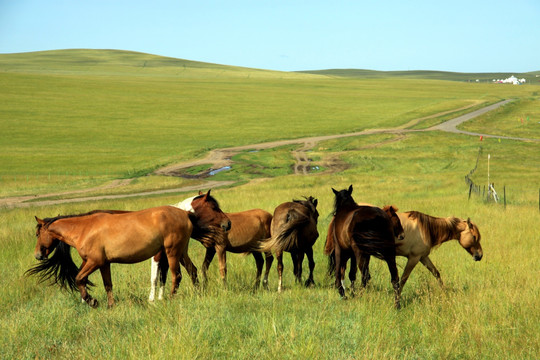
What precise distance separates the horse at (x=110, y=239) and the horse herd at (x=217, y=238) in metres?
0.01

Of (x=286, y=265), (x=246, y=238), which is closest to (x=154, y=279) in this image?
(x=246, y=238)

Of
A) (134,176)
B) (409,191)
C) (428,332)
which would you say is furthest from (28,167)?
(428,332)

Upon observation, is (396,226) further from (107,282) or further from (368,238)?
(107,282)

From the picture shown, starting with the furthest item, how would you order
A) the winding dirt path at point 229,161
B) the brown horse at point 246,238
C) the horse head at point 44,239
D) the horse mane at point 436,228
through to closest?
the winding dirt path at point 229,161 < the brown horse at point 246,238 < the horse mane at point 436,228 < the horse head at point 44,239

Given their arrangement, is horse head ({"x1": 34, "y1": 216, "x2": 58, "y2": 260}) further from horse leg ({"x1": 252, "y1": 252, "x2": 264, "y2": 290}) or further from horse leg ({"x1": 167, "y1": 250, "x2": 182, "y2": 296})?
horse leg ({"x1": 252, "y1": 252, "x2": 264, "y2": 290})

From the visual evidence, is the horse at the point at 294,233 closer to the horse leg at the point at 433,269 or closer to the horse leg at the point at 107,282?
the horse leg at the point at 433,269

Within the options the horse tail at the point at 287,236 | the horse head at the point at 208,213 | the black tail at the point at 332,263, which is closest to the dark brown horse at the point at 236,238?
the horse head at the point at 208,213

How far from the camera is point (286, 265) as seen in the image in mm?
11758

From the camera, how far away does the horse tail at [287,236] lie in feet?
31.5

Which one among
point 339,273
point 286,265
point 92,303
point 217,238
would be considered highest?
point 217,238

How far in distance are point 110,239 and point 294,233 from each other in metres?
3.37

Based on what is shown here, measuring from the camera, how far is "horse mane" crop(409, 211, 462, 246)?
9.08 metres

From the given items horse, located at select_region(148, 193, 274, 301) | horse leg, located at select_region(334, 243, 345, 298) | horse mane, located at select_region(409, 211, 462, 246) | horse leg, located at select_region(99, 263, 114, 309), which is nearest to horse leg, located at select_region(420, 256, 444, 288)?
horse mane, located at select_region(409, 211, 462, 246)

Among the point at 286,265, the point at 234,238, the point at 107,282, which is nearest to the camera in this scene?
the point at 107,282
